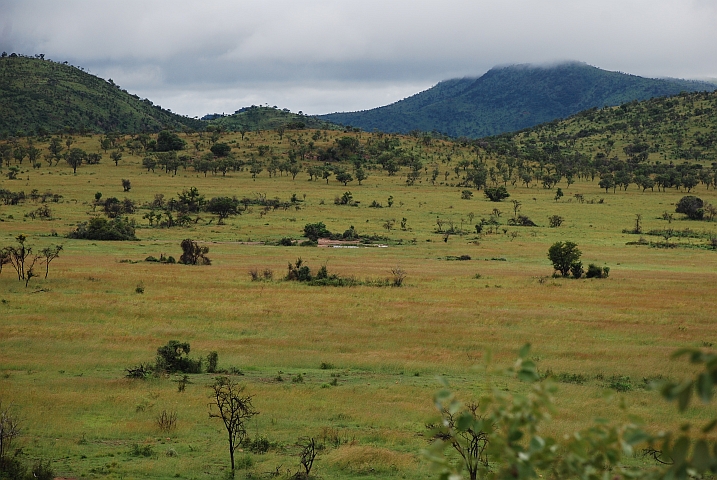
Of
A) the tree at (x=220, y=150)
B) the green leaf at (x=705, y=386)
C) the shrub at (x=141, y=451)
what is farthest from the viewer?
the tree at (x=220, y=150)

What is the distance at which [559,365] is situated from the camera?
24.5 m

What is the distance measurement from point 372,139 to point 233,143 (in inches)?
1229

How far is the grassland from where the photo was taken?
16453 mm

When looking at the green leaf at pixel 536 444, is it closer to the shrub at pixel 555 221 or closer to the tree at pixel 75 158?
the shrub at pixel 555 221

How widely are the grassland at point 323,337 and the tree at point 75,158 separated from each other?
56.7 m

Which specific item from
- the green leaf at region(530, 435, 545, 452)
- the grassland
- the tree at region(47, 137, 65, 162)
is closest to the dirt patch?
the grassland

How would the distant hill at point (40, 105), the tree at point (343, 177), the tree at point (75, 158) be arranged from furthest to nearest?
the distant hill at point (40, 105), the tree at point (75, 158), the tree at point (343, 177)

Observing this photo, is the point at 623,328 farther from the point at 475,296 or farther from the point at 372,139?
the point at 372,139

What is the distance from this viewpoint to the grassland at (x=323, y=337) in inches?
648

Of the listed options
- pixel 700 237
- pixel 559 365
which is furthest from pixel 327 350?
pixel 700 237

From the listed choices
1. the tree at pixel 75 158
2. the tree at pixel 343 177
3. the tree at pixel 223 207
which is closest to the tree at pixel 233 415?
the tree at pixel 223 207

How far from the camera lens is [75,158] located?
120062 mm

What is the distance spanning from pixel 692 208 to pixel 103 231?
74100 mm

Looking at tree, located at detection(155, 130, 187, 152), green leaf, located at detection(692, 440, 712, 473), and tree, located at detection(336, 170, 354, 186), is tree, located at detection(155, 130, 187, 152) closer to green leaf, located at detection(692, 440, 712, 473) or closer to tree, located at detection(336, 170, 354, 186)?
tree, located at detection(336, 170, 354, 186)
